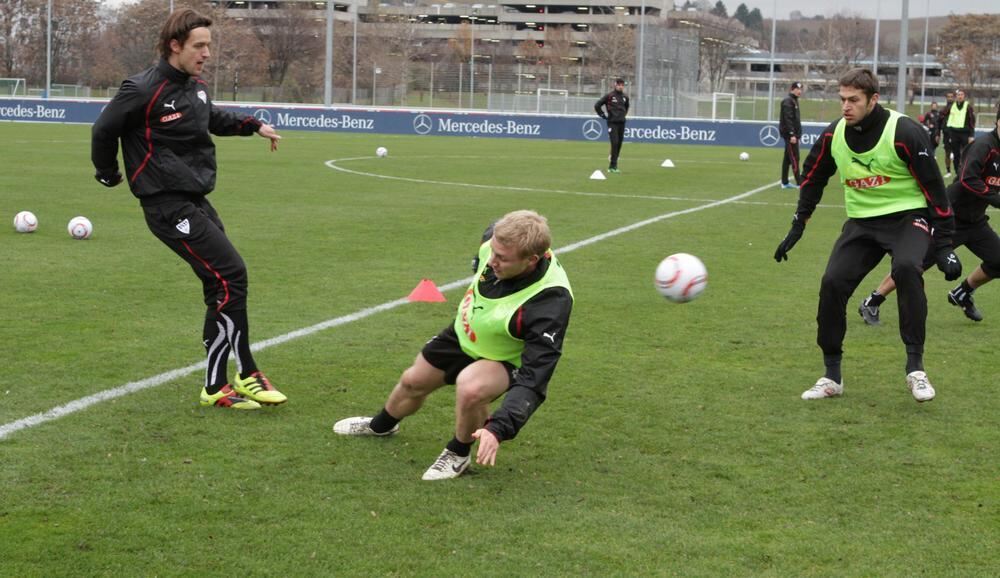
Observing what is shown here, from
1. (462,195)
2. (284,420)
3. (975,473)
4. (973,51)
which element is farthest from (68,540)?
(973,51)

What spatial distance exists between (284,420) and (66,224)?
9.45 metres

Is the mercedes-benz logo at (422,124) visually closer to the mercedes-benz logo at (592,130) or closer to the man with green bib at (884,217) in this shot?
the mercedes-benz logo at (592,130)

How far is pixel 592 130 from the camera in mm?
42750

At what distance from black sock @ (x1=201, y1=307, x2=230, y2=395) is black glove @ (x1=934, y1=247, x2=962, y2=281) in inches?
156

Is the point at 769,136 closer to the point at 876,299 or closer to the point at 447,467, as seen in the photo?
the point at 876,299

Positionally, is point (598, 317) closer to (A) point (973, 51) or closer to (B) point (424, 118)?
(B) point (424, 118)

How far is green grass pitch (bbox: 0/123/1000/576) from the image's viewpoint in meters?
4.68

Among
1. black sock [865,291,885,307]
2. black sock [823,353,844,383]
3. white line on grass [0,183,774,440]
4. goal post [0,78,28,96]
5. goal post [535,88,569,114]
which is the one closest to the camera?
white line on grass [0,183,774,440]

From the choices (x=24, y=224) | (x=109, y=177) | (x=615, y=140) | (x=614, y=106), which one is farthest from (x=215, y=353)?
(x=614, y=106)

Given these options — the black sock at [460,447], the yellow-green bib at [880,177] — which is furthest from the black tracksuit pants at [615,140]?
the black sock at [460,447]

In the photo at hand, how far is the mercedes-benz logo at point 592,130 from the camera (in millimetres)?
42562

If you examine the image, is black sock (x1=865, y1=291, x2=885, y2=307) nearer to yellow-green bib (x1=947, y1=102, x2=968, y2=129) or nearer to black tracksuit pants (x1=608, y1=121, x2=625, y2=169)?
black tracksuit pants (x1=608, y1=121, x2=625, y2=169)

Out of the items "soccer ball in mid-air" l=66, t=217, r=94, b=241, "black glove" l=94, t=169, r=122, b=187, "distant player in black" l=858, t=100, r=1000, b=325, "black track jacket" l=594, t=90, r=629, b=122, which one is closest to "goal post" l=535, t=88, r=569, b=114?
"black track jacket" l=594, t=90, r=629, b=122

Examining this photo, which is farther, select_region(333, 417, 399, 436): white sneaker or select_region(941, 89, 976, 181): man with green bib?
select_region(941, 89, 976, 181): man with green bib
